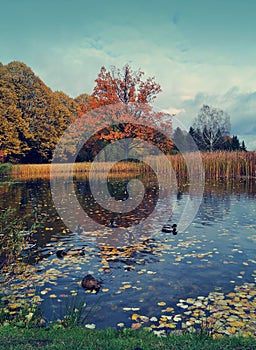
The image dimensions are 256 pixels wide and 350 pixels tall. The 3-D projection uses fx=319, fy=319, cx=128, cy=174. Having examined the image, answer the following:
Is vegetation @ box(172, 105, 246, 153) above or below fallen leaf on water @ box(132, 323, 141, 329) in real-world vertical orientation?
above

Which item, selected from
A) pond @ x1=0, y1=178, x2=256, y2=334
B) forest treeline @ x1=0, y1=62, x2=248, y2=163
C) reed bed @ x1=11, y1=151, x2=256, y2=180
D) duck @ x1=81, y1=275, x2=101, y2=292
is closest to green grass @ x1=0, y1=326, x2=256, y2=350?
pond @ x1=0, y1=178, x2=256, y2=334

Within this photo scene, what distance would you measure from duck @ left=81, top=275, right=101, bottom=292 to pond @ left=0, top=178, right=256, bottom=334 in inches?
3.3

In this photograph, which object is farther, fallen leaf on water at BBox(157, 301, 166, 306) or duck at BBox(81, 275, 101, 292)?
duck at BBox(81, 275, 101, 292)

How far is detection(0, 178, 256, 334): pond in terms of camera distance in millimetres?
4422

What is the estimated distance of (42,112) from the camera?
40.8 m

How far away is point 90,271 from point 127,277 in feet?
2.59

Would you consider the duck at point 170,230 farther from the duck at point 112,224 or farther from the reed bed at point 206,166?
the reed bed at point 206,166

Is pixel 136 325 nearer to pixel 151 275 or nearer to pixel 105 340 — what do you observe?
pixel 105 340

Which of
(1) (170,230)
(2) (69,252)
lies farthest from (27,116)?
(2) (69,252)

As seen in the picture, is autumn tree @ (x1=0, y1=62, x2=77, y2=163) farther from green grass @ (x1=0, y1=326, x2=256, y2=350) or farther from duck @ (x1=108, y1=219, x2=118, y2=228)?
green grass @ (x1=0, y1=326, x2=256, y2=350)

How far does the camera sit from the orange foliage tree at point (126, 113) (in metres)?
32.7

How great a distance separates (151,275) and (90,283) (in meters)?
1.18

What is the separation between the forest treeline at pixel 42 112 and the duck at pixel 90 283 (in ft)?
87.7

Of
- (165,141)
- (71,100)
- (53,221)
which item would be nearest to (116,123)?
(165,141)
